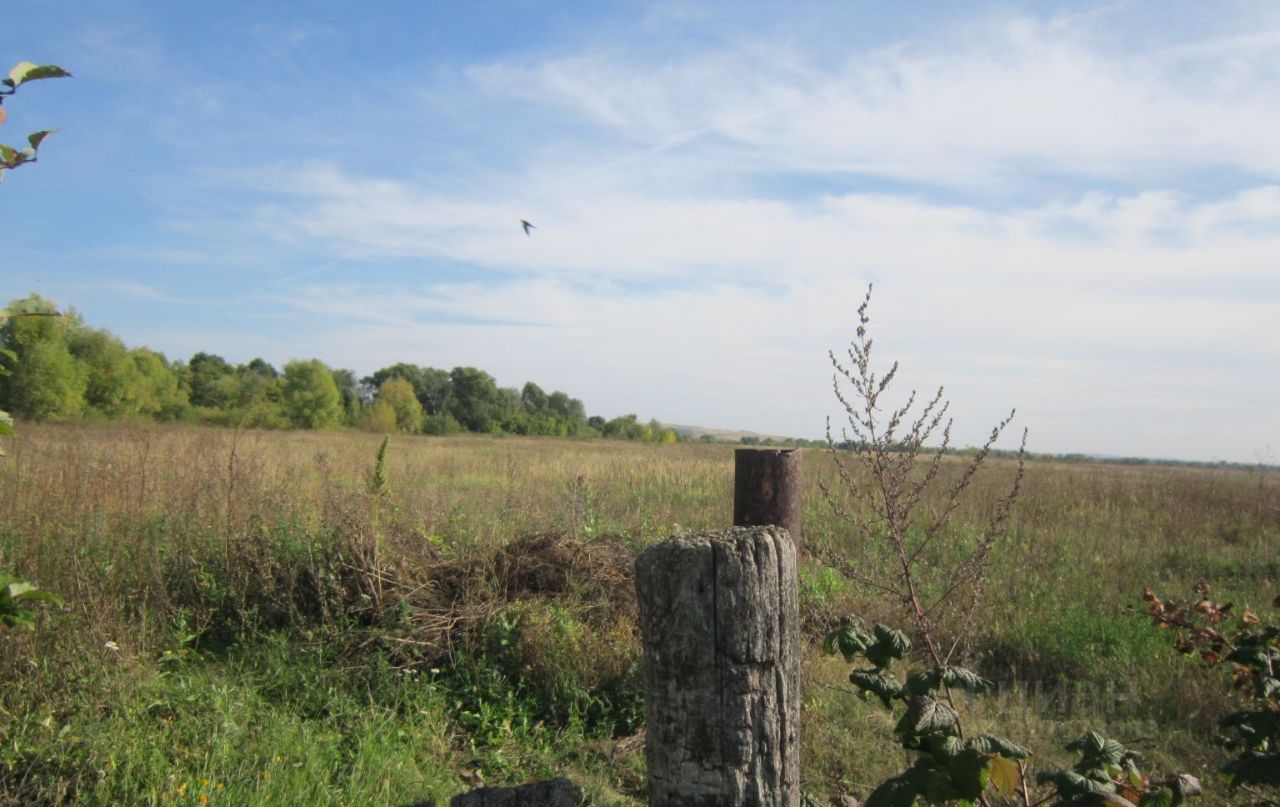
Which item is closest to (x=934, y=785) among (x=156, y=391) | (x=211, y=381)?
(x=156, y=391)

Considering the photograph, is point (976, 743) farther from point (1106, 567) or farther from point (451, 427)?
point (451, 427)

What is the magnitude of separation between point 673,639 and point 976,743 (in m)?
0.83

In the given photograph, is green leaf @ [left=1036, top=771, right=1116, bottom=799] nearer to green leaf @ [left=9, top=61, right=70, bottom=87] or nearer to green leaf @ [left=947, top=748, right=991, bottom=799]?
green leaf @ [left=947, top=748, right=991, bottom=799]

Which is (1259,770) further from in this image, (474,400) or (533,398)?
(533,398)

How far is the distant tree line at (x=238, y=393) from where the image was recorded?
757 inches

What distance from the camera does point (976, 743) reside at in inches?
75.0

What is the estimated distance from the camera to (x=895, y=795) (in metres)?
1.83

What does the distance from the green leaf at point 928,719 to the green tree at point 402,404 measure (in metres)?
53.6

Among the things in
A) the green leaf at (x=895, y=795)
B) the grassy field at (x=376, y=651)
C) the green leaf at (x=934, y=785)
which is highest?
the green leaf at (x=934, y=785)

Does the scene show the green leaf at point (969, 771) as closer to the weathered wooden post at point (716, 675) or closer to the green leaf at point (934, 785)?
the green leaf at point (934, 785)

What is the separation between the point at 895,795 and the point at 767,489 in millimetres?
2278

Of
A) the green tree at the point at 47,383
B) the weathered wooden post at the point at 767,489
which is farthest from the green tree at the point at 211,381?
the weathered wooden post at the point at 767,489

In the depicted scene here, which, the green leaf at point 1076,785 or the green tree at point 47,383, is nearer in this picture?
the green leaf at point 1076,785

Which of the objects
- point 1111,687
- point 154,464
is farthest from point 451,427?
point 1111,687
